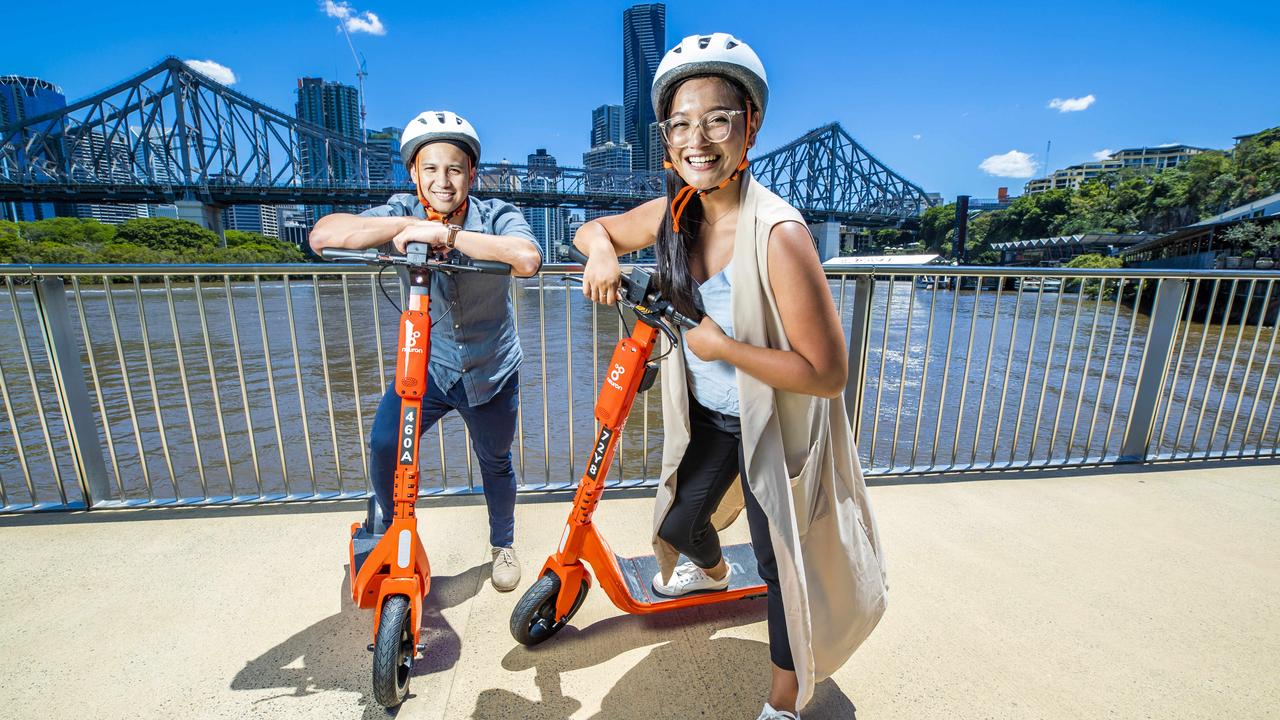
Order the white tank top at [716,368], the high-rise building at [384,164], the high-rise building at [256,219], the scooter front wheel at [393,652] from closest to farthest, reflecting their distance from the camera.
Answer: the white tank top at [716,368] → the scooter front wheel at [393,652] → the high-rise building at [384,164] → the high-rise building at [256,219]

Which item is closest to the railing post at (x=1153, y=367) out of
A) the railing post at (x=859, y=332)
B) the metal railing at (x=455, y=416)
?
the metal railing at (x=455, y=416)

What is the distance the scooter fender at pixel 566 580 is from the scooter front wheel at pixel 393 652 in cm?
39

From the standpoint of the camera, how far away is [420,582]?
171cm

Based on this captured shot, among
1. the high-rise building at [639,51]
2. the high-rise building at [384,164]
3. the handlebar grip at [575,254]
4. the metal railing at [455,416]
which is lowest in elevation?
the metal railing at [455,416]

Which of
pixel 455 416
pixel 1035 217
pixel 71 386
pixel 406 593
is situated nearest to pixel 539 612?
pixel 406 593

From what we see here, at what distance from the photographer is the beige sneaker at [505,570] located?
2.17 m

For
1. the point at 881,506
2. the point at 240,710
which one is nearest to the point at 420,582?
the point at 240,710

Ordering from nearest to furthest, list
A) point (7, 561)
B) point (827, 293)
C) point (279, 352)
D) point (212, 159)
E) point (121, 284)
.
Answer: point (827, 293) → point (7, 561) → point (279, 352) → point (121, 284) → point (212, 159)

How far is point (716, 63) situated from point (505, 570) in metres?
1.81

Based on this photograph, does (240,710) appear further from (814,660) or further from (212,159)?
(212,159)

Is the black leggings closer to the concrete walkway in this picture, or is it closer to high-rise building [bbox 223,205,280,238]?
the concrete walkway

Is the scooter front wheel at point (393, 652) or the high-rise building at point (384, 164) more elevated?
the high-rise building at point (384, 164)

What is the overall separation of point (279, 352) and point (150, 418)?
3.90 metres

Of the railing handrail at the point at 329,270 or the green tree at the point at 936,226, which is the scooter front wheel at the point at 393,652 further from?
the green tree at the point at 936,226
